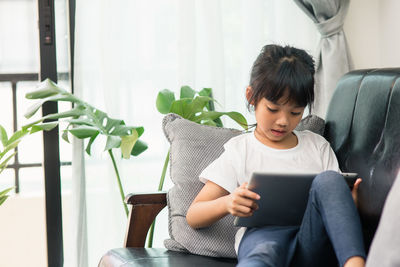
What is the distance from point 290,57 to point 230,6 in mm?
1193

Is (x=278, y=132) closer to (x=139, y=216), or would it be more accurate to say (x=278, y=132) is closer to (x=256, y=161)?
(x=256, y=161)

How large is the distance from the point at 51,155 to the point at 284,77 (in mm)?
1414

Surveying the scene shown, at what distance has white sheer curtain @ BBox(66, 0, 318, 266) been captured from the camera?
8.47ft

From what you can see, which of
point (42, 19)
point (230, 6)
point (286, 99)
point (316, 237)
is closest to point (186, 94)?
point (230, 6)

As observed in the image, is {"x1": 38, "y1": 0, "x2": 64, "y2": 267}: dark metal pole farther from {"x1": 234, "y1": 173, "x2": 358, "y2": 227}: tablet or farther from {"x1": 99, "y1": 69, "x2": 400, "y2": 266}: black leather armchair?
{"x1": 234, "y1": 173, "x2": 358, "y2": 227}: tablet

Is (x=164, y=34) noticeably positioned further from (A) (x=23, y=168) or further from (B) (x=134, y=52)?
(A) (x=23, y=168)

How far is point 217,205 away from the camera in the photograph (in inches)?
59.8

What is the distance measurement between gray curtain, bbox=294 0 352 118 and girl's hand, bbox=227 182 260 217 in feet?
4.29

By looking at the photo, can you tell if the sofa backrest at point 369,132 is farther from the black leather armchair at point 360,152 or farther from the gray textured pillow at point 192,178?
the gray textured pillow at point 192,178

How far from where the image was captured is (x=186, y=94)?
2.44 meters

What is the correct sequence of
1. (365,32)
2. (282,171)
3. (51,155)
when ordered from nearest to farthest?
(282,171), (51,155), (365,32)

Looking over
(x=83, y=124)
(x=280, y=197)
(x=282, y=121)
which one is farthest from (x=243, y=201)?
(x=83, y=124)

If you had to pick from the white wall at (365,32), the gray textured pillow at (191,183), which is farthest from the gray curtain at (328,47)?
the gray textured pillow at (191,183)

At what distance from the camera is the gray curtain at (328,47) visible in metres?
2.58
